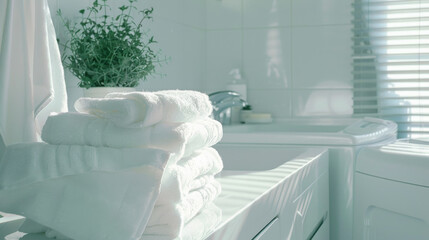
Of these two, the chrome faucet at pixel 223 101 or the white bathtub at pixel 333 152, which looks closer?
the white bathtub at pixel 333 152

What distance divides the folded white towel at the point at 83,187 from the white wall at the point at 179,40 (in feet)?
3.07

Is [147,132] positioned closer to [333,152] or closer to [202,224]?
[202,224]

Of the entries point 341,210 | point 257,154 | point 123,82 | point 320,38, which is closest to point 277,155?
point 257,154

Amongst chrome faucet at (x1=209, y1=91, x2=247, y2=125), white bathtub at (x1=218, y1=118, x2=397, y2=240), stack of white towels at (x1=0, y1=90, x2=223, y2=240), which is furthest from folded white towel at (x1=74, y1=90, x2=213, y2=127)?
chrome faucet at (x1=209, y1=91, x2=247, y2=125)

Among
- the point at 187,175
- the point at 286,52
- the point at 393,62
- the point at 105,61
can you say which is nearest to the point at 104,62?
the point at 105,61

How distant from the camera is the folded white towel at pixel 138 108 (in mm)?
502

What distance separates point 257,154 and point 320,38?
1.10 meters

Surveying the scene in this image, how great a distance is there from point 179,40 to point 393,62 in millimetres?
914

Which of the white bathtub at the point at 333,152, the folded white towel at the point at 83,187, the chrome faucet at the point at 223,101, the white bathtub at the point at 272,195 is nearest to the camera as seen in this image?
the folded white towel at the point at 83,187

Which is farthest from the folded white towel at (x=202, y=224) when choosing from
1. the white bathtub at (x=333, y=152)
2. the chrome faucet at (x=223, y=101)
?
the chrome faucet at (x=223, y=101)

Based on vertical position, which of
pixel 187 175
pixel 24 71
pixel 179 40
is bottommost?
pixel 187 175

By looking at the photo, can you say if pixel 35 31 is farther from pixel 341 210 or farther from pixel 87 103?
pixel 341 210

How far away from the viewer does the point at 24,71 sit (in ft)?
2.37

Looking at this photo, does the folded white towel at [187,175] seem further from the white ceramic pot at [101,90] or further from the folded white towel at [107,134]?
the white ceramic pot at [101,90]
